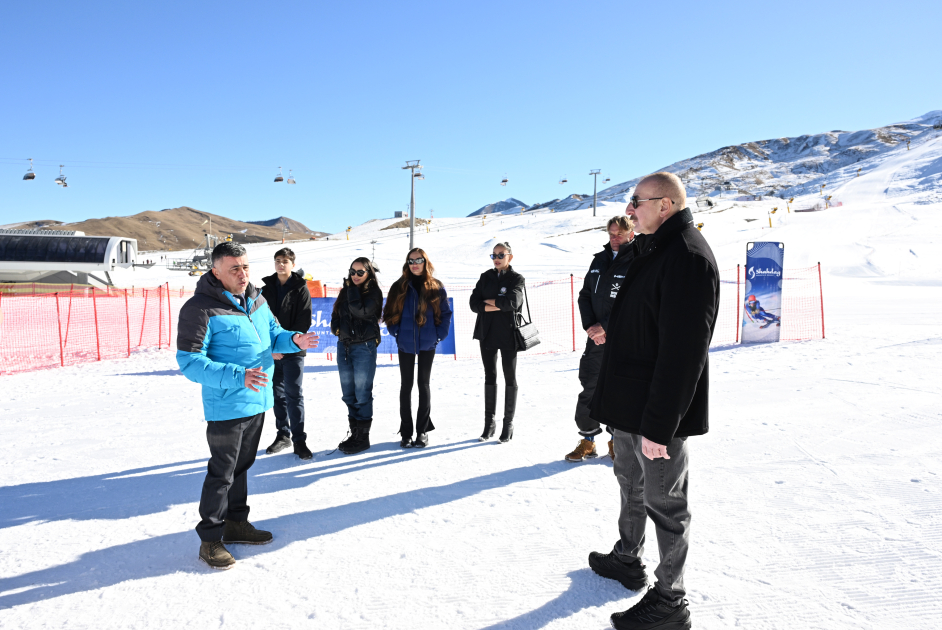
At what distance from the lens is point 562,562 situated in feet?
9.41

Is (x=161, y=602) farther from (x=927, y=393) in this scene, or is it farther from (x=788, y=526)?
(x=927, y=393)

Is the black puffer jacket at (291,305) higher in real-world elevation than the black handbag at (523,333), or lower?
higher

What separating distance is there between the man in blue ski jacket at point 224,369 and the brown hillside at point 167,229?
10929 cm

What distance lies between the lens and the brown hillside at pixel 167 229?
384ft

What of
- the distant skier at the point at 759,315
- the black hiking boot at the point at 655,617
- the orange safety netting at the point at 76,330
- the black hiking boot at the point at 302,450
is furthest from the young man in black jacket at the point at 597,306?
the orange safety netting at the point at 76,330

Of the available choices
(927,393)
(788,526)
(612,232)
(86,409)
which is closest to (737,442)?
(788,526)

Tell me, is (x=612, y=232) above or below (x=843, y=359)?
above

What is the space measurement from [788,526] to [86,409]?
735 centimetres

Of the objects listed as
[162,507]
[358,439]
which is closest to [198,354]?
[162,507]

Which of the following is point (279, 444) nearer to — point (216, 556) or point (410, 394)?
point (410, 394)

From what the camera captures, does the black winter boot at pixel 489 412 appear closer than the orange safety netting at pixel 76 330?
Yes

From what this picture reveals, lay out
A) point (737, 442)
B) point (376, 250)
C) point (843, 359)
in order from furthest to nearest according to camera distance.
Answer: point (376, 250)
point (843, 359)
point (737, 442)

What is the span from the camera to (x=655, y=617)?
227 cm

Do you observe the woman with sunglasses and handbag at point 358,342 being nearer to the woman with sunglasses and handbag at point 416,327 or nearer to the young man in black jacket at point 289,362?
the woman with sunglasses and handbag at point 416,327
